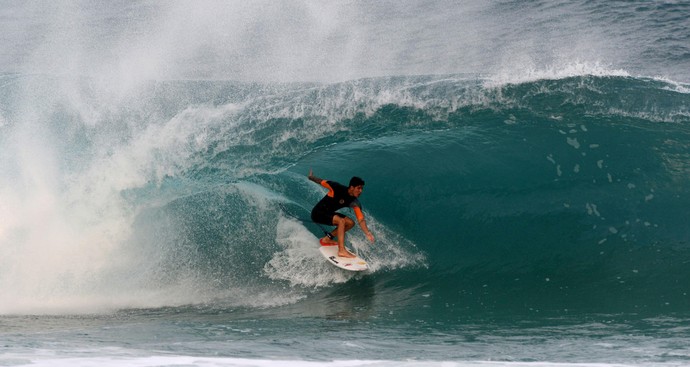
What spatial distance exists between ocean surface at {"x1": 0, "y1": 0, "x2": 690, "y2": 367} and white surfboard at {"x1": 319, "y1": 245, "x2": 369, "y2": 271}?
0.26 m

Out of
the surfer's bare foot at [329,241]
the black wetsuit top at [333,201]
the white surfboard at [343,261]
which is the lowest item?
the white surfboard at [343,261]

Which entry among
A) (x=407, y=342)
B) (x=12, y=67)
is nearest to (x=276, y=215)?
(x=407, y=342)

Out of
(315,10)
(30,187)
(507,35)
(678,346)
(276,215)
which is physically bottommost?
A: (678,346)

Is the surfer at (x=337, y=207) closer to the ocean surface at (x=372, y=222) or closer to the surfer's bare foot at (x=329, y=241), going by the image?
the surfer's bare foot at (x=329, y=241)

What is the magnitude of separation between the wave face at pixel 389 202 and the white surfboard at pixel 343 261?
25 centimetres

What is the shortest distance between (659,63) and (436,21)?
793cm

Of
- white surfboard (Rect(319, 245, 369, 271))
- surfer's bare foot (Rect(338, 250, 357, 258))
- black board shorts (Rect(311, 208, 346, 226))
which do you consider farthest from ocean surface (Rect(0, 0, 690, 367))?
black board shorts (Rect(311, 208, 346, 226))

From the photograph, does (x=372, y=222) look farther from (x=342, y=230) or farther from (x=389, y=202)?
(x=342, y=230)

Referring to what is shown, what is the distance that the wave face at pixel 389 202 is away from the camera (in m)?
10.4

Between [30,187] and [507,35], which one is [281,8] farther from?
[30,187]

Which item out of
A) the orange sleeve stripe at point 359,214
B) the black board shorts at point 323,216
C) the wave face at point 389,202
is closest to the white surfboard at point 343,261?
the wave face at point 389,202

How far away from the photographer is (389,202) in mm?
12117

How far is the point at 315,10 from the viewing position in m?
24.3

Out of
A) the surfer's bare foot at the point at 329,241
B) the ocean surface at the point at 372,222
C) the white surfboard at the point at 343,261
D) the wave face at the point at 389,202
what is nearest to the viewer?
the ocean surface at the point at 372,222
